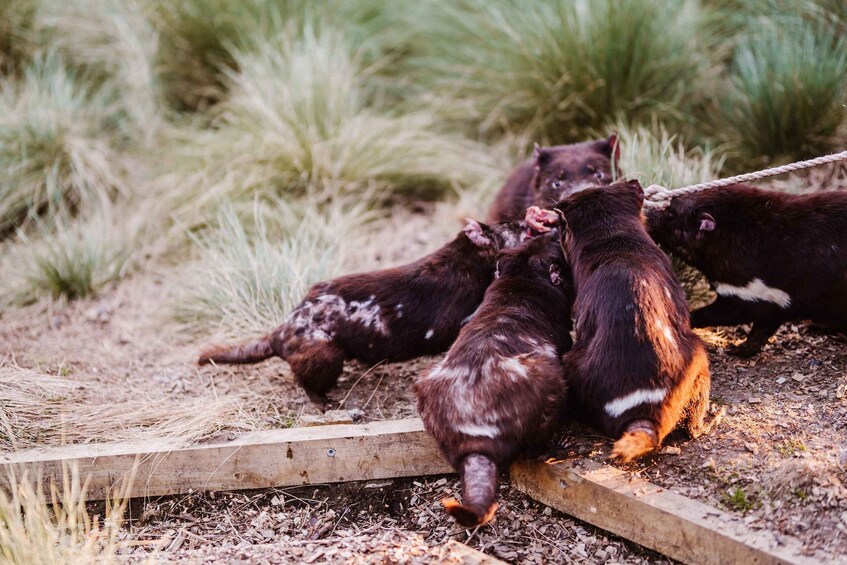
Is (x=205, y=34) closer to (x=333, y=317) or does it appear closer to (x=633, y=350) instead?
(x=333, y=317)

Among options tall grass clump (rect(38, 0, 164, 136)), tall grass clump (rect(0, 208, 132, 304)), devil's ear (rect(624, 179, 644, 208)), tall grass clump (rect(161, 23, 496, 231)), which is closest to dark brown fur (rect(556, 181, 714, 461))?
A: devil's ear (rect(624, 179, 644, 208))

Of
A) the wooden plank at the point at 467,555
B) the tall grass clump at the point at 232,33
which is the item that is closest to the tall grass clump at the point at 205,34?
the tall grass clump at the point at 232,33

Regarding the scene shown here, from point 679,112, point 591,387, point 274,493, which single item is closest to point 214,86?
point 679,112

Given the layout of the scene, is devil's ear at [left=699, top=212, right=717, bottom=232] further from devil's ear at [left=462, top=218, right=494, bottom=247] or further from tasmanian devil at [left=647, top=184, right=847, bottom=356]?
devil's ear at [left=462, top=218, right=494, bottom=247]

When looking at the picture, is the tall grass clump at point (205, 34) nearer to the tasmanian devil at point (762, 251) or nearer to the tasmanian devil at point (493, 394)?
the tasmanian devil at point (762, 251)

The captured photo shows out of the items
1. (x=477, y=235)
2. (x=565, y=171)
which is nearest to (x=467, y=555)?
(x=477, y=235)

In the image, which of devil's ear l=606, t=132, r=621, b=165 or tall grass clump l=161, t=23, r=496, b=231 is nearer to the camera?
devil's ear l=606, t=132, r=621, b=165

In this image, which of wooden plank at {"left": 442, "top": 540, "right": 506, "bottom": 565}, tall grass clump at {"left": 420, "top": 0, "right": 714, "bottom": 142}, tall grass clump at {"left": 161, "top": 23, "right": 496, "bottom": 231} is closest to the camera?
wooden plank at {"left": 442, "top": 540, "right": 506, "bottom": 565}

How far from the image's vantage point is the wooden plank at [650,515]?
2.71 meters

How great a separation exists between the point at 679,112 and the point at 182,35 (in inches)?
168

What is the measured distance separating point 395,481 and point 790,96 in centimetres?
371

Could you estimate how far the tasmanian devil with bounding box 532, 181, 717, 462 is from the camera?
3041 millimetres

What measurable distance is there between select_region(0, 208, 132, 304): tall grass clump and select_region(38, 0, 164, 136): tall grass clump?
1.35 m

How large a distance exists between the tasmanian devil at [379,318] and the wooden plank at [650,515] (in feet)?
3.00
